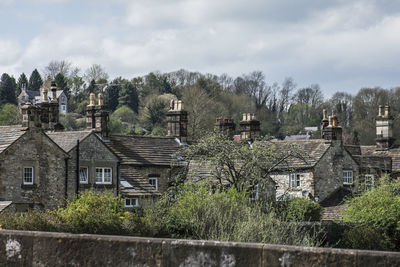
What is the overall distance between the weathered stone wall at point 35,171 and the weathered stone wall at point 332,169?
579 inches

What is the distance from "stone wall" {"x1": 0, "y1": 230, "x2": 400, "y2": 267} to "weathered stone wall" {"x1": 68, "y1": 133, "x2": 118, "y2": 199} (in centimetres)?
2272

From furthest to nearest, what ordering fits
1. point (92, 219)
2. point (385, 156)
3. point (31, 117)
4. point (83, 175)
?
point (385, 156) → point (83, 175) → point (31, 117) → point (92, 219)

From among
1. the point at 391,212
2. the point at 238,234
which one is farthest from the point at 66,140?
the point at 238,234

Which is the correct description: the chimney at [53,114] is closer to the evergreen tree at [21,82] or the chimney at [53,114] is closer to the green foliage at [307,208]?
the green foliage at [307,208]

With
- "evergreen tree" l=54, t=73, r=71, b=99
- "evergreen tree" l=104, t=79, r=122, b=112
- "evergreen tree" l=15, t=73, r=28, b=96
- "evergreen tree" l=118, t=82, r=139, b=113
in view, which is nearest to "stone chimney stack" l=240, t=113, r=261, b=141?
"evergreen tree" l=118, t=82, r=139, b=113

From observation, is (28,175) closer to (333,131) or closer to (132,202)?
(132,202)

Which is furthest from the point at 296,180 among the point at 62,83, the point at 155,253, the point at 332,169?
the point at 62,83

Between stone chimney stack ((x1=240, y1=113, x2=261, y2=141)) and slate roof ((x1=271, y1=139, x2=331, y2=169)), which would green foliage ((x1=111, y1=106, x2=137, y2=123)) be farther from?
slate roof ((x1=271, y1=139, x2=331, y2=169))

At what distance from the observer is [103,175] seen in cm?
3319

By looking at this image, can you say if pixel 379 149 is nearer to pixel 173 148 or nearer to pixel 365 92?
pixel 173 148

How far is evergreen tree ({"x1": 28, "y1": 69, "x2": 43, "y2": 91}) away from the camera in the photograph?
401 feet

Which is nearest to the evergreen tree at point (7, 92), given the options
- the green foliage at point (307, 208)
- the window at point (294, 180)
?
the window at point (294, 180)

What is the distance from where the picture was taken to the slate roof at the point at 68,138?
32.2 m

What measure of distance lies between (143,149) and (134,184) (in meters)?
3.68
